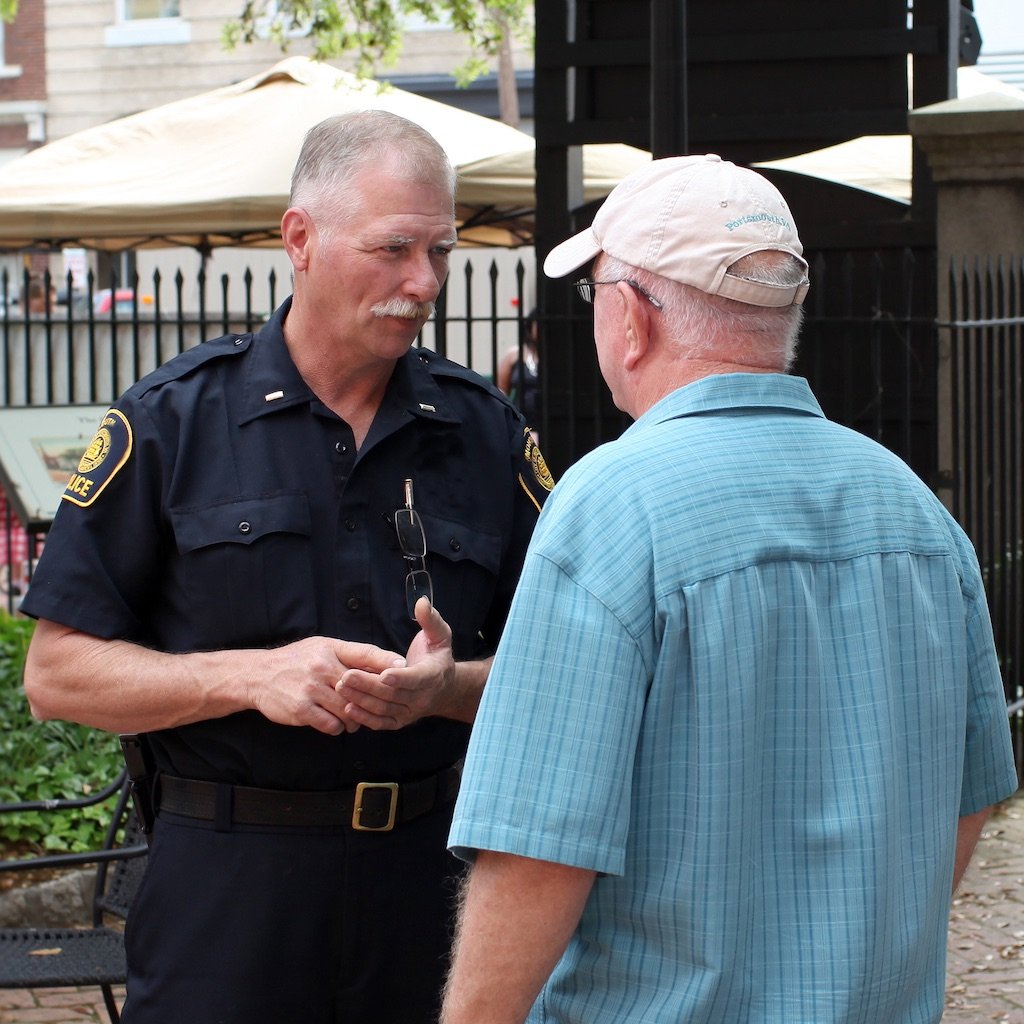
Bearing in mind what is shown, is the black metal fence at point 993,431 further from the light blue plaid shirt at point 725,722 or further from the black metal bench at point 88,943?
the light blue plaid shirt at point 725,722

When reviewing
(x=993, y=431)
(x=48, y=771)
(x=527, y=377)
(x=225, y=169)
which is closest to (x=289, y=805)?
(x=48, y=771)

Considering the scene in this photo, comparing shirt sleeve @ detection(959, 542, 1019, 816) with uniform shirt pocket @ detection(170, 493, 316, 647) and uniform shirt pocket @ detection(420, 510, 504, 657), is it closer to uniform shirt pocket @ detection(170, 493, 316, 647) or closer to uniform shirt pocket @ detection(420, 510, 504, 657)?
uniform shirt pocket @ detection(420, 510, 504, 657)

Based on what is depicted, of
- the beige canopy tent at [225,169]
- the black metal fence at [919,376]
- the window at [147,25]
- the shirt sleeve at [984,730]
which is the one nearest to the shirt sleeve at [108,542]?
the shirt sleeve at [984,730]

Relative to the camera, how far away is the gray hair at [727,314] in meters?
1.78

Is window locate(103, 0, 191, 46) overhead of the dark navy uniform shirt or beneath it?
overhead

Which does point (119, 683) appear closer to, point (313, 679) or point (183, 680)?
point (183, 680)

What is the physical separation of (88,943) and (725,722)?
252 centimetres

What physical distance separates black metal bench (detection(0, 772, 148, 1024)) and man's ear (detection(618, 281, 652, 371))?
2.26m

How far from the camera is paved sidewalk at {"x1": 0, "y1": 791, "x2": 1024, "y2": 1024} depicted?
185 inches

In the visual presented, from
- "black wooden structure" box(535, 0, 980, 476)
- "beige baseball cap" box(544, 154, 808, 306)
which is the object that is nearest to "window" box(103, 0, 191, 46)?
"black wooden structure" box(535, 0, 980, 476)

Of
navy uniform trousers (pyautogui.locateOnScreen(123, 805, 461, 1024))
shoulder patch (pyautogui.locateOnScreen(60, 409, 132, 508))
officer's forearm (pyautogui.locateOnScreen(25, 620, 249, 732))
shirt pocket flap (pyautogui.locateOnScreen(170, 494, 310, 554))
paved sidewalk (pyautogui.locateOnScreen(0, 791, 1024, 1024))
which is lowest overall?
paved sidewalk (pyautogui.locateOnScreen(0, 791, 1024, 1024))

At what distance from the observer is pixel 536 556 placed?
5.56 feet

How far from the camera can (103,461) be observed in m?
2.42

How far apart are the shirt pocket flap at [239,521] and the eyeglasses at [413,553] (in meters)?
0.14
